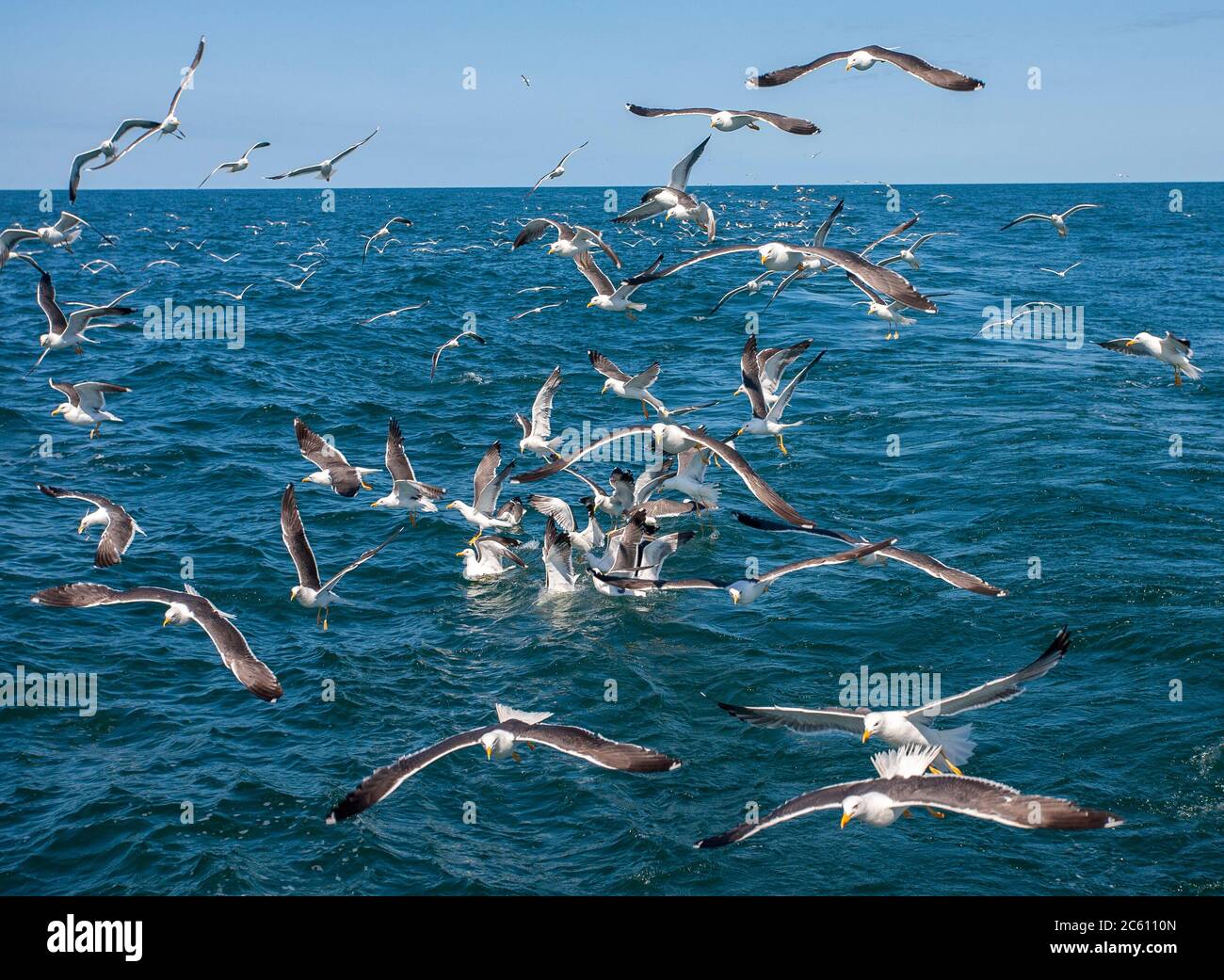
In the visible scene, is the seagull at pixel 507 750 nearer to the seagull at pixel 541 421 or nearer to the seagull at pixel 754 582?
the seagull at pixel 754 582

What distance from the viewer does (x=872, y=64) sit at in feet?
50.3

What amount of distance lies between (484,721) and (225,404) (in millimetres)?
19169

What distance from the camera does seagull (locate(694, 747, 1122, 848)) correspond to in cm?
889

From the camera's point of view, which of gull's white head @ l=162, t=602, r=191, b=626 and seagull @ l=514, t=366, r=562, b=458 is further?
seagull @ l=514, t=366, r=562, b=458

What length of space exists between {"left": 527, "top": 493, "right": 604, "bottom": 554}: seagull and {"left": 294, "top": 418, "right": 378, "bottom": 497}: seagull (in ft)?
11.1

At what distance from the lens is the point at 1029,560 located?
784 inches

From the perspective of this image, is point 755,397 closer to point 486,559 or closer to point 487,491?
point 487,491

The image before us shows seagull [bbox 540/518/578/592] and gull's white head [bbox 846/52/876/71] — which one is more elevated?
gull's white head [bbox 846/52/876/71]

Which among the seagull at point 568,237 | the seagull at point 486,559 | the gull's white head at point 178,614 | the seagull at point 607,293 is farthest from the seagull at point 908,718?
the seagull at point 568,237

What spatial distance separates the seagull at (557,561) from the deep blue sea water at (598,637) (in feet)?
0.95

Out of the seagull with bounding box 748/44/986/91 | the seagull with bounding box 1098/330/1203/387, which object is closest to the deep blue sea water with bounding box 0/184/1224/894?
the seagull with bounding box 1098/330/1203/387

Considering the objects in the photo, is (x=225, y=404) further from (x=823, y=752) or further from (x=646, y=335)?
(x=823, y=752)

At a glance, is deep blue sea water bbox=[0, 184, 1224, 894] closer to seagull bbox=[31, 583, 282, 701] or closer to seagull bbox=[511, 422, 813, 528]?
seagull bbox=[31, 583, 282, 701]
